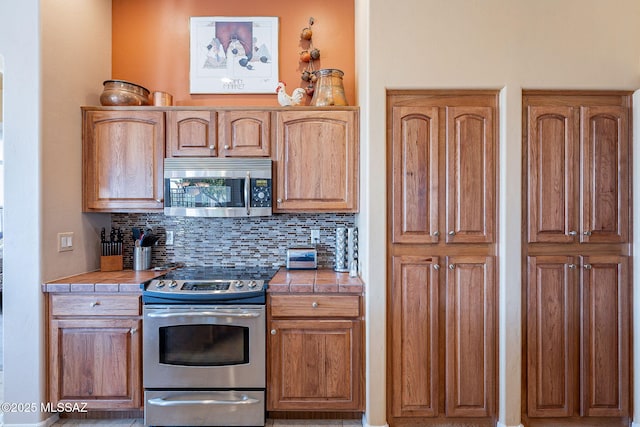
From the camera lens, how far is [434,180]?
79.0 inches

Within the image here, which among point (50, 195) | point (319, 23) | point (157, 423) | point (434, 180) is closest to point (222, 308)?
point (157, 423)

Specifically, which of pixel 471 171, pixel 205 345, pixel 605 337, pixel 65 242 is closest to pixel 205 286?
pixel 205 345

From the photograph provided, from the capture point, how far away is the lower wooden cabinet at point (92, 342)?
2.08m

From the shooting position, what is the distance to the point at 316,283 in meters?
2.10

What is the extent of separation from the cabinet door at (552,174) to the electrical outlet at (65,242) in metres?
2.89

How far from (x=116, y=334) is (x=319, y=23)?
8.65 feet

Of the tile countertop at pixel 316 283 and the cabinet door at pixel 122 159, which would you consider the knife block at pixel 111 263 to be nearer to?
the cabinet door at pixel 122 159

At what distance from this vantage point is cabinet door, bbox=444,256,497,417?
2.01 m

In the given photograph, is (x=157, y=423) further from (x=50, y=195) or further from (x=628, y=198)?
(x=628, y=198)

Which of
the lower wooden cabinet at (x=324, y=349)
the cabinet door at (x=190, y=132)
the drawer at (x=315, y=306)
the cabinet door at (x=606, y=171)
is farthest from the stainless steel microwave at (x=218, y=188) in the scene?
the cabinet door at (x=606, y=171)

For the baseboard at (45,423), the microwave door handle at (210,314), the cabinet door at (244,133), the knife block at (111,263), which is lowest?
the baseboard at (45,423)

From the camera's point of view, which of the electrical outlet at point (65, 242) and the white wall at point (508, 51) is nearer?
the white wall at point (508, 51)

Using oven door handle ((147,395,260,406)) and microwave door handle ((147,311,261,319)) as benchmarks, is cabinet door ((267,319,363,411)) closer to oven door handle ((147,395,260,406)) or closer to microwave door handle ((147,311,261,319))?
microwave door handle ((147,311,261,319))

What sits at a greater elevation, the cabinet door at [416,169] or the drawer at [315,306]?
the cabinet door at [416,169]
